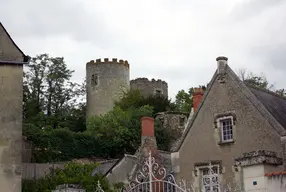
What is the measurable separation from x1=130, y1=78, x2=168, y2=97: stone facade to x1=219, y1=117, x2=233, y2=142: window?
31443 millimetres

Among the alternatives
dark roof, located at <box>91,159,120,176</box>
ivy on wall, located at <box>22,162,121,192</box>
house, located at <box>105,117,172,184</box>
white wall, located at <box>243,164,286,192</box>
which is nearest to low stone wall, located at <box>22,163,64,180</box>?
ivy on wall, located at <box>22,162,121,192</box>

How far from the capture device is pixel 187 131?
23.4 metres

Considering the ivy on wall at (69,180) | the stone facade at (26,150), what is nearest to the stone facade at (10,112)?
the ivy on wall at (69,180)

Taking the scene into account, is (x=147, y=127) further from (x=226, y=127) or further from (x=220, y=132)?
(x=226, y=127)

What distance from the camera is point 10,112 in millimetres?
23500

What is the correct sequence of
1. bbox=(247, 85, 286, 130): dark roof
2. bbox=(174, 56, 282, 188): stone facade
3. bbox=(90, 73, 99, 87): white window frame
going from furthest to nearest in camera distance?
bbox=(90, 73, 99, 87): white window frame < bbox=(247, 85, 286, 130): dark roof < bbox=(174, 56, 282, 188): stone facade

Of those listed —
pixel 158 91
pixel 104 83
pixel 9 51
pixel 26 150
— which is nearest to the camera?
pixel 9 51

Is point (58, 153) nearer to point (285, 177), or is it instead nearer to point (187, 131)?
point (187, 131)

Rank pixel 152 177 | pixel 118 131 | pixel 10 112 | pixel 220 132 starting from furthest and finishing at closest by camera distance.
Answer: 1. pixel 118 131
2. pixel 10 112
3. pixel 220 132
4. pixel 152 177

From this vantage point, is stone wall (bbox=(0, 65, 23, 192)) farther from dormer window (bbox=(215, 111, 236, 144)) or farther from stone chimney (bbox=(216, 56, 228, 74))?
stone chimney (bbox=(216, 56, 228, 74))

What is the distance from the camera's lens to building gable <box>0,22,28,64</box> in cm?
2397

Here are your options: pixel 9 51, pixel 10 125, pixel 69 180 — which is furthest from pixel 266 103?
pixel 9 51

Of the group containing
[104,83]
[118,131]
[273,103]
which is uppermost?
[104,83]

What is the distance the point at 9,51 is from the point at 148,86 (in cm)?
3096
